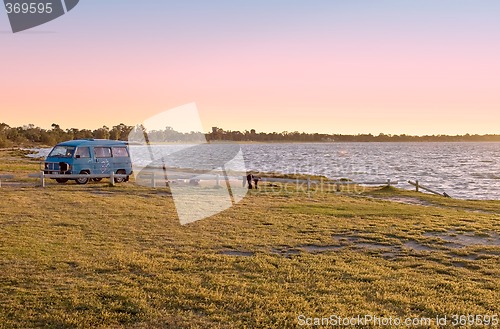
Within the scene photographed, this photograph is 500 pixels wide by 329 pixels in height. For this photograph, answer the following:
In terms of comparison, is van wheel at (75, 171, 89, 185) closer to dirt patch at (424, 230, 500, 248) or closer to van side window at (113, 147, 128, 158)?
van side window at (113, 147, 128, 158)

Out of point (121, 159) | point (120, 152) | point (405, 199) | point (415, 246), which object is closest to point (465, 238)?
point (415, 246)

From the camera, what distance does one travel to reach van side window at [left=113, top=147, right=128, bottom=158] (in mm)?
28250

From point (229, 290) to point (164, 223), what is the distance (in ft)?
25.7

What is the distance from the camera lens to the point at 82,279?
8.94 metres

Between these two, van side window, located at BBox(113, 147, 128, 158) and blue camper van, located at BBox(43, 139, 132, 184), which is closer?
blue camper van, located at BBox(43, 139, 132, 184)

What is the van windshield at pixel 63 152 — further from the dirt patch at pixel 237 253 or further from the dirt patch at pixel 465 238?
the dirt patch at pixel 465 238

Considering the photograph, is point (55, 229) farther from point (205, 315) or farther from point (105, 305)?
point (205, 315)

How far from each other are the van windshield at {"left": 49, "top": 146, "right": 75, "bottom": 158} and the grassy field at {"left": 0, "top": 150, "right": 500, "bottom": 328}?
7941 millimetres

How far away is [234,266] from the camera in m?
10.2

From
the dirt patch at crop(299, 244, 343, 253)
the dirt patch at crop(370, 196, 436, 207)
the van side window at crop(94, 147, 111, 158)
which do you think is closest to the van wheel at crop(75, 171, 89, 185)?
the van side window at crop(94, 147, 111, 158)

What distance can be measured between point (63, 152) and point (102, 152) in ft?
7.46

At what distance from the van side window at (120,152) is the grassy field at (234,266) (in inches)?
369

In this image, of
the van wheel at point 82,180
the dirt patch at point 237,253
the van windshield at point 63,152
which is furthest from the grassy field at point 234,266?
the van windshield at point 63,152

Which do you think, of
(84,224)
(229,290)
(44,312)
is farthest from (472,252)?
(84,224)
